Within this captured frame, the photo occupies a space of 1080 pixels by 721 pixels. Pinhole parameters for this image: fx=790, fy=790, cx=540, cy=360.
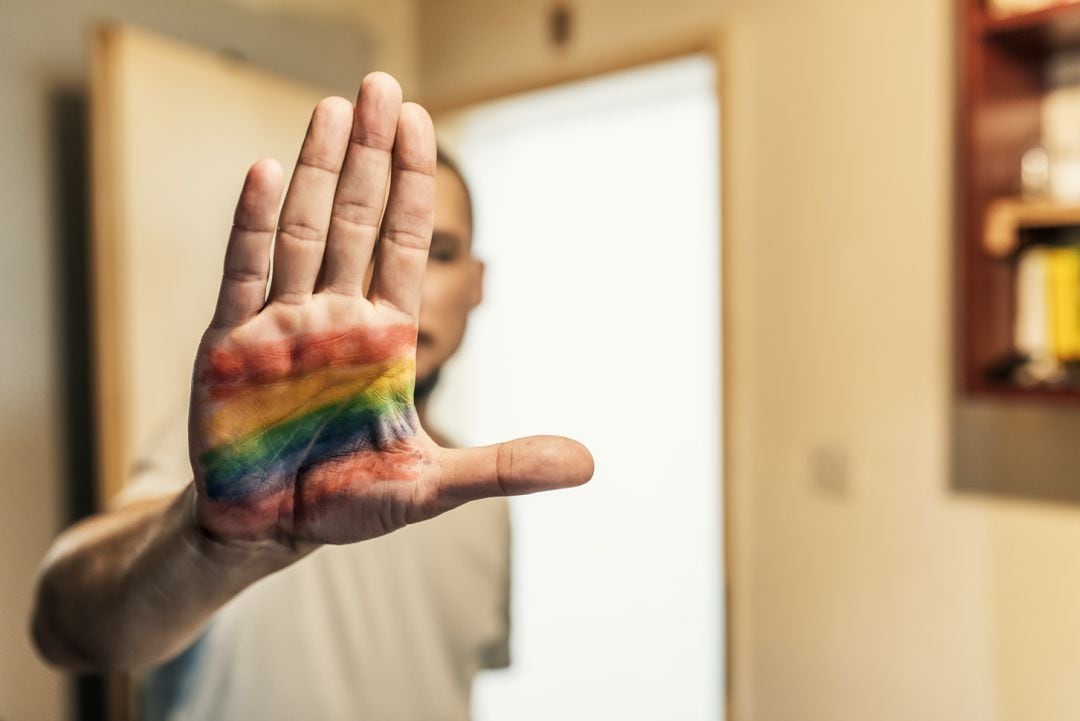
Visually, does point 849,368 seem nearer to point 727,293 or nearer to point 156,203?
point 727,293

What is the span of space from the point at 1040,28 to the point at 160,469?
1012 mm

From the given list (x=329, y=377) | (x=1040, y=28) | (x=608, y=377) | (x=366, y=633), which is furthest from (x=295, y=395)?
(x=1040, y=28)

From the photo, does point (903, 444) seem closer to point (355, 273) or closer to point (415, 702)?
point (415, 702)

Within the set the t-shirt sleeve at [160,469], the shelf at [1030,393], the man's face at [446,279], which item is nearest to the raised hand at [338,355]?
the man's face at [446,279]

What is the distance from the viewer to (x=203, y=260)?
3.54 feet

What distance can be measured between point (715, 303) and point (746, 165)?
0.21 m

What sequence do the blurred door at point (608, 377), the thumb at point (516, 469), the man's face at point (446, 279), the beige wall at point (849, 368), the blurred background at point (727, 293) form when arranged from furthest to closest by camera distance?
the beige wall at point (849, 368)
the blurred background at point (727, 293)
the blurred door at point (608, 377)
the man's face at point (446, 279)
the thumb at point (516, 469)

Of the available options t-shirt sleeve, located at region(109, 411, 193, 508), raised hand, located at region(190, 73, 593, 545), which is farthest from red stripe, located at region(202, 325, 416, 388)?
t-shirt sleeve, located at region(109, 411, 193, 508)

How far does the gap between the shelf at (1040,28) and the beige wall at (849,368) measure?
10 cm

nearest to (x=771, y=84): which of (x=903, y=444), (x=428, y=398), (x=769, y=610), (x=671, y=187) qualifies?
(x=671, y=187)

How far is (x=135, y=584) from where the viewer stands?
0.51 meters

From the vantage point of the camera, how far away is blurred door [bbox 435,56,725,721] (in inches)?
23.5

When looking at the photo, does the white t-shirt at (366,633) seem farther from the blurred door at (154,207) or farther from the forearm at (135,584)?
the blurred door at (154,207)

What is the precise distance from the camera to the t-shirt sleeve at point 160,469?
60 centimetres
